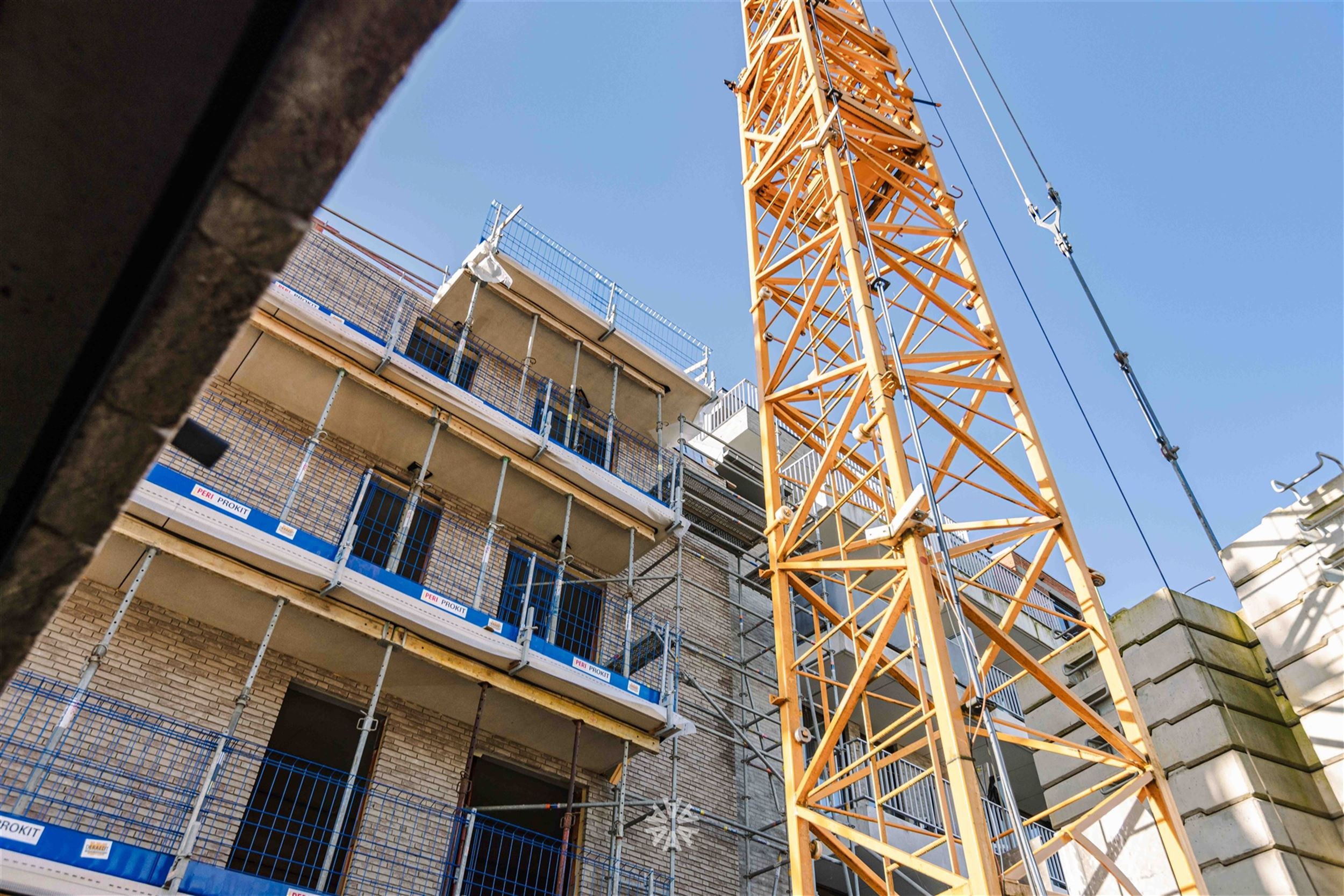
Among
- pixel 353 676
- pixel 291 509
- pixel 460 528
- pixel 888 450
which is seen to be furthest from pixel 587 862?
pixel 888 450

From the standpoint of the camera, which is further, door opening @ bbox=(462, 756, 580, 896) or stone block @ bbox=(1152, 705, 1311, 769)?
door opening @ bbox=(462, 756, 580, 896)

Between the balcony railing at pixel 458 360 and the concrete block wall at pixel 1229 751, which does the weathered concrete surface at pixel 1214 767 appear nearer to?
the concrete block wall at pixel 1229 751

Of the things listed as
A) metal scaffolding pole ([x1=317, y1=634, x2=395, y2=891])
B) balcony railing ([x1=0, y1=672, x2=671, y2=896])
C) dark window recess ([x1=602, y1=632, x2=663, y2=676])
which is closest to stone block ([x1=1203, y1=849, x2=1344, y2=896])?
balcony railing ([x1=0, y1=672, x2=671, y2=896])

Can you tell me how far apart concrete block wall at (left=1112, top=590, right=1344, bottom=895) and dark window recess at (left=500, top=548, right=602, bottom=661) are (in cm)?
742

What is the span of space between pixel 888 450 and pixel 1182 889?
173 inches

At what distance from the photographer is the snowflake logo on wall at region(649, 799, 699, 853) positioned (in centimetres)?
1256

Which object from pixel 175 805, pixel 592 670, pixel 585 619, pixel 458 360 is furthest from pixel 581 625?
pixel 175 805

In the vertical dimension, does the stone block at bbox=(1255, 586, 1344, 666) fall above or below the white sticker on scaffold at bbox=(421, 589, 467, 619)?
below

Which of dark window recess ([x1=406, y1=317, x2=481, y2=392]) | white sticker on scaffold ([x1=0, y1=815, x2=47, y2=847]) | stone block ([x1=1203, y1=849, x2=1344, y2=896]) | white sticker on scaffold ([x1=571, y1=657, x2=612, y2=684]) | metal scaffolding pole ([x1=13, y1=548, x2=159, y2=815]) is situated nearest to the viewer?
white sticker on scaffold ([x1=0, y1=815, x2=47, y2=847])

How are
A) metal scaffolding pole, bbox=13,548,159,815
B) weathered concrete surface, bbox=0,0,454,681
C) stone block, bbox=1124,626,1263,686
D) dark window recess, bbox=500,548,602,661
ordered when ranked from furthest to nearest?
dark window recess, bbox=500,548,602,661 < stone block, bbox=1124,626,1263,686 < metal scaffolding pole, bbox=13,548,159,815 < weathered concrete surface, bbox=0,0,454,681

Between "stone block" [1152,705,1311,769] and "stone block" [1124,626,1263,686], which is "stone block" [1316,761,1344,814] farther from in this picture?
"stone block" [1124,626,1263,686]

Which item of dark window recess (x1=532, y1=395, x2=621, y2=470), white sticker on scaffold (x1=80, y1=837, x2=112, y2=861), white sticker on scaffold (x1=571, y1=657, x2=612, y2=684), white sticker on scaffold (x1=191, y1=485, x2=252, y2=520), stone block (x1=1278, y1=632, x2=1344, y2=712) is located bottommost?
white sticker on scaffold (x1=80, y1=837, x2=112, y2=861)

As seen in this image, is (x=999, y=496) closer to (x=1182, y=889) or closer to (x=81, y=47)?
(x=1182, y=889)

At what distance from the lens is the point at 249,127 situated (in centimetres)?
191
